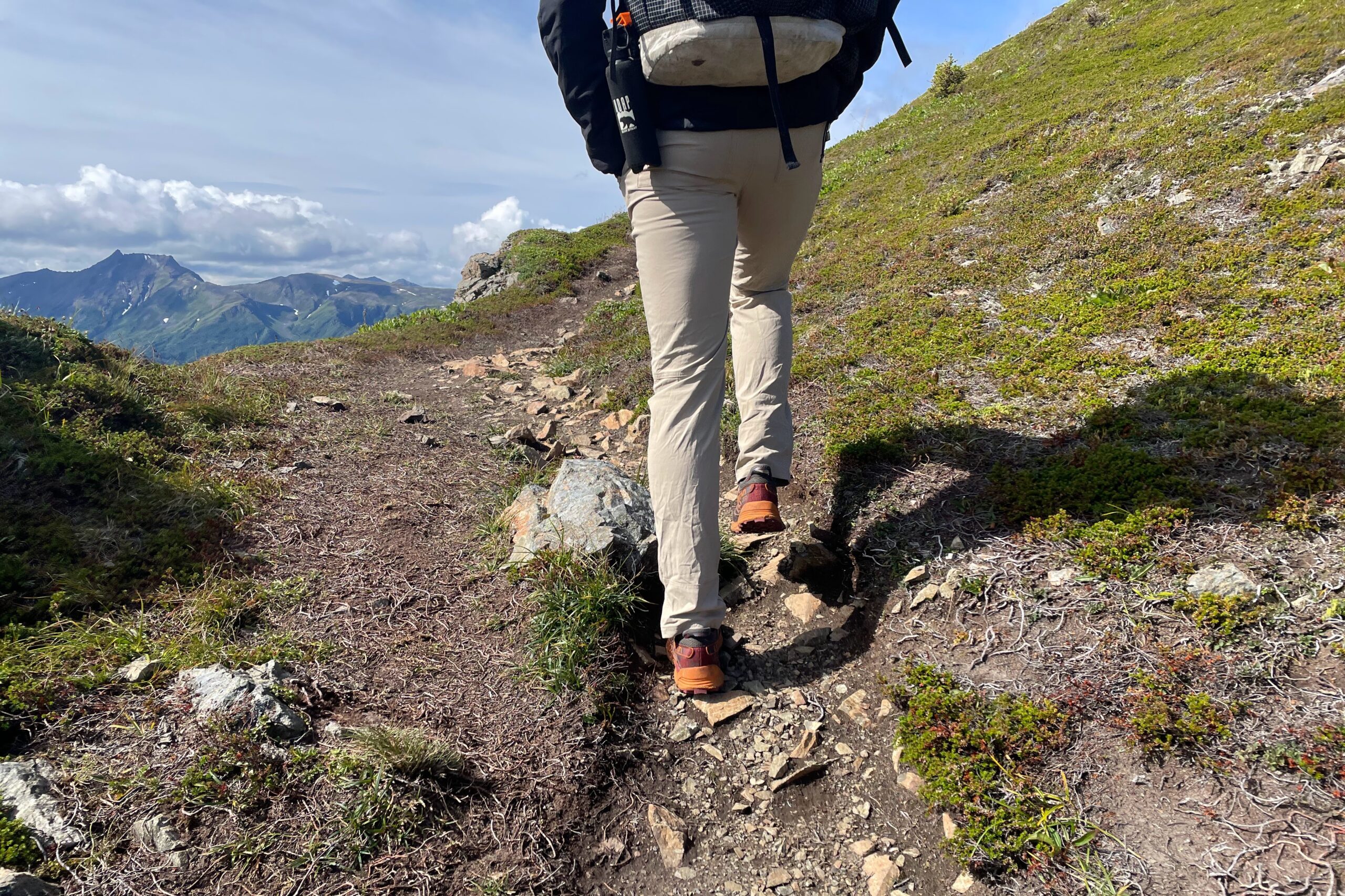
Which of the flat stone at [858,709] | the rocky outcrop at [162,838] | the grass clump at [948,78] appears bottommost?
the flat stone at [858,709]

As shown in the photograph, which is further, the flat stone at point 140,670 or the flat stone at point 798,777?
the flat stone at point 140,670

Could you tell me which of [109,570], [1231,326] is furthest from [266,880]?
[1231,326]

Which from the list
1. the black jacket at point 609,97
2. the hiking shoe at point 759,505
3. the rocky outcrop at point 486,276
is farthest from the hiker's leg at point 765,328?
the rocky outcrop at point 486,276

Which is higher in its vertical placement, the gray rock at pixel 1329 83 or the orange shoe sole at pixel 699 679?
the gray rock at pixel 1329 83

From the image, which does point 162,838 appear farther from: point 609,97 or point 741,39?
point 741,39

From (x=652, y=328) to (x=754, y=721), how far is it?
→ 187 cm

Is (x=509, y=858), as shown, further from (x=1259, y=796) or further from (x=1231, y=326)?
(x=1231, y=326)

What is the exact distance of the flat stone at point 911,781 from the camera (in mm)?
2623

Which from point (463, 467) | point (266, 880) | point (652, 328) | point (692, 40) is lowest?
point (266, 880)

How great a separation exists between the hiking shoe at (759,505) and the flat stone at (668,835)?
53.2 inches

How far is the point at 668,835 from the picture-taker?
2.58 meters

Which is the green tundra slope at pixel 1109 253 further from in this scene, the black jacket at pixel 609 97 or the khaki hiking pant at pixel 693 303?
the black jacket at pixel 609 97

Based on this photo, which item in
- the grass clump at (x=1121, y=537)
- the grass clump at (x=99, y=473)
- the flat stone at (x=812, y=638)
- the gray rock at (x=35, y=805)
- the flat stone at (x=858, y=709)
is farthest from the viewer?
the grass clump at (x=99, y=473)

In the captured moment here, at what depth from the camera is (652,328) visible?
3.00 metres
